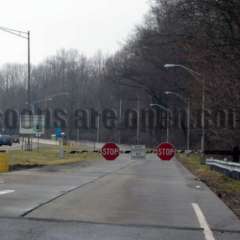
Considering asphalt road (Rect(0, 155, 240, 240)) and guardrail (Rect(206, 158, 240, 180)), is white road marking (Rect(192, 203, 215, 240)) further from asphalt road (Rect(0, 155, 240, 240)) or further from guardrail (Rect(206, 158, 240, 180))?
guardrail (Rect(206, 158, 240, 180))

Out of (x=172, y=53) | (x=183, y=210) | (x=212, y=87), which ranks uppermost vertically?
(x=172, y=53)

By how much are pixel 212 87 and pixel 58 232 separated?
27.5 meters

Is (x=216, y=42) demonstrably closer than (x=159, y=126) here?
Yes

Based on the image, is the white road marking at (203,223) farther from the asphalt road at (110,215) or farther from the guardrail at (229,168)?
the guardrail at (229,168)

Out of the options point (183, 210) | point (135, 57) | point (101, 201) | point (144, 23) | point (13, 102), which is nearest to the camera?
point (183, 210)

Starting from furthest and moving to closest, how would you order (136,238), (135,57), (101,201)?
(135,57) → (101,201) → (136,238)

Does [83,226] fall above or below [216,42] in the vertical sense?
below

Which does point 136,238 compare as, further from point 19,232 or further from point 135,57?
point 135,57

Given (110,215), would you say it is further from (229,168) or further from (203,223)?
(229,168)

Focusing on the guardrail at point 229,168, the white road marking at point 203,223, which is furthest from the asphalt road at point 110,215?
the guardrail at point 229,168

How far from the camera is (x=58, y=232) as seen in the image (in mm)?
11203

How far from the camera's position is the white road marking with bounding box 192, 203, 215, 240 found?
1163cm

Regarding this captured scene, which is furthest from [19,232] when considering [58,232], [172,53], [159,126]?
[159,126]

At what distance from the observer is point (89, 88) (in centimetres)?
15025
